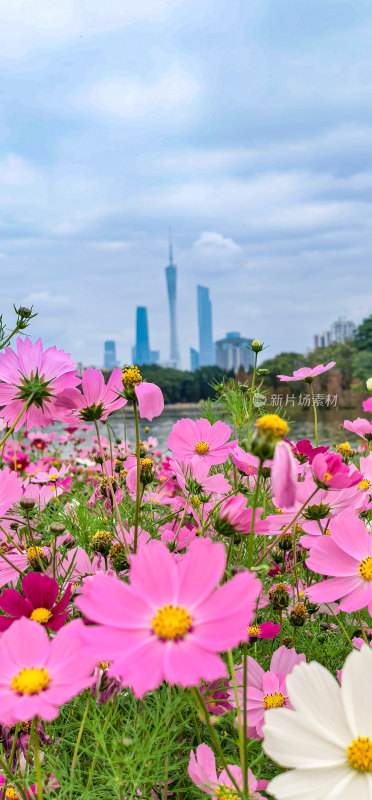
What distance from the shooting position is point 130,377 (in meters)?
0.52

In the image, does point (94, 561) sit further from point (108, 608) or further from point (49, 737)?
point (108, 608)

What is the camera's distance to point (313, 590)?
1.56 feet

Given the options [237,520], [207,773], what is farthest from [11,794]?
[237,520]

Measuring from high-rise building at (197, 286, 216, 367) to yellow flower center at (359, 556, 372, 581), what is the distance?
351ft

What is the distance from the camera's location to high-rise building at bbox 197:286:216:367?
108 meters

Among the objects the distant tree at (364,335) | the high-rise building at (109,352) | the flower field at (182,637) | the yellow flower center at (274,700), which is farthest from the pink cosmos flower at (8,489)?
the high-rise building at (109,352)

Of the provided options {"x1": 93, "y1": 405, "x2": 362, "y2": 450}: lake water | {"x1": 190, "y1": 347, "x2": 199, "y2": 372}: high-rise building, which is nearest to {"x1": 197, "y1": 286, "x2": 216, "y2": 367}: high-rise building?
{"x1": 190, "y1": 347, "x2": 199, "y2": 372}: high-rise building

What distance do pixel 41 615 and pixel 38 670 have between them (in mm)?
101

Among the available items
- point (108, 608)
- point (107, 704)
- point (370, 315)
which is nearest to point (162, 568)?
point (108, 608)

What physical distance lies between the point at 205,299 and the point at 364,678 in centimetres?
11017

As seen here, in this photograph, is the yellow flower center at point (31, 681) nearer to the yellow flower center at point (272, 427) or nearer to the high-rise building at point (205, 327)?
the yellow flower center at point (272, 427)

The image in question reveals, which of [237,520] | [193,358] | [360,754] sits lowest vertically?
[360,754]

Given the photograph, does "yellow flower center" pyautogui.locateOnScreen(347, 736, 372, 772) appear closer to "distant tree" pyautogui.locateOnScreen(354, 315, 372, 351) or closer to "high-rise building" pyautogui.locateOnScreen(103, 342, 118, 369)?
"distant tree" pyautogui.locateOnScreen(354, 315, 372, 351)

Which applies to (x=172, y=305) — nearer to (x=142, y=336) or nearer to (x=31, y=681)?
(x=142, y=336)
